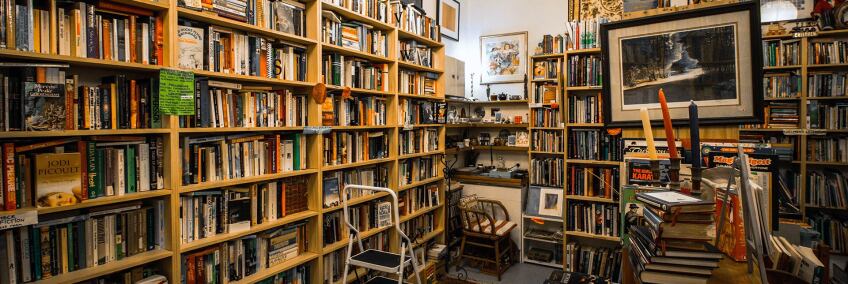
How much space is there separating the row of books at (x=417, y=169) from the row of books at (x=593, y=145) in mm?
1280

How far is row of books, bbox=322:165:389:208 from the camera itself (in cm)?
254

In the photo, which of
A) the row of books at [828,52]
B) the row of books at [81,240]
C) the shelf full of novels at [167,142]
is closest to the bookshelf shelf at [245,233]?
the shelf full of novels at [167,142]

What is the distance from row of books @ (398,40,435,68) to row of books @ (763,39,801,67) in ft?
9.99

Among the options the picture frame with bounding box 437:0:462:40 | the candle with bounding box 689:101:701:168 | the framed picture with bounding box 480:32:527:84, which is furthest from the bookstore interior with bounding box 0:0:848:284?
the picture frame with bounding box 437:0:462:40

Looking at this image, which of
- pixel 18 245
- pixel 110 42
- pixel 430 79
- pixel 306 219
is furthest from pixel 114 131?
pixel 430 79

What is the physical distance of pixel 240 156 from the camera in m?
2.01

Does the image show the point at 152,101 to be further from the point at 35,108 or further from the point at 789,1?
the point at 789,1

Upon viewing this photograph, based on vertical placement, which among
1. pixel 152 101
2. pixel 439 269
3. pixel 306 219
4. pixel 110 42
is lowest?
pixel 439 269

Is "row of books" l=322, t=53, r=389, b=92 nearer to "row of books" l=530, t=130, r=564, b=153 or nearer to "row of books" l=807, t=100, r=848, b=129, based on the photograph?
"row of books" l=530, t=130, r=564, b=153

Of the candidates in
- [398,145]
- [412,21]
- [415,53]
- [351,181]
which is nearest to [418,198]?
[398,145]

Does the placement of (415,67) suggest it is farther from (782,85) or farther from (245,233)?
(782,85)

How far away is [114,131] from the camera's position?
1.49 metres

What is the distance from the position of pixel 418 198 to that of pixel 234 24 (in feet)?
6.90

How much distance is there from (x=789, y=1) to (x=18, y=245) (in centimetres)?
548
